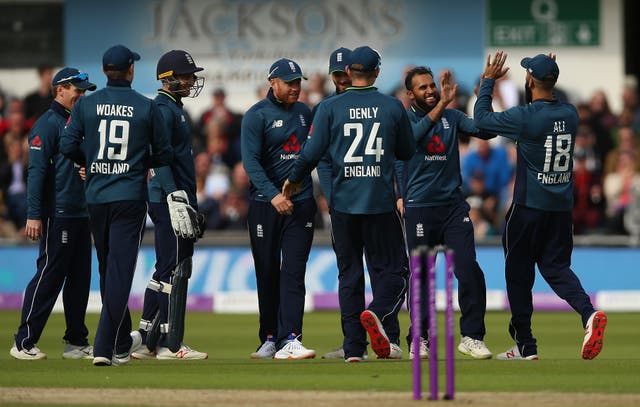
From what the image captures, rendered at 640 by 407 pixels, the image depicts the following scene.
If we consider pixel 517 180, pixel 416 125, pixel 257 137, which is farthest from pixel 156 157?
pixel 517 180

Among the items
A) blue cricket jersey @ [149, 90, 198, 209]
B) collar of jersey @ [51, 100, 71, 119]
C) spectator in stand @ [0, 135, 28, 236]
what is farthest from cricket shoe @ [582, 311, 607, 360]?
spectator in stand @ [0, 135, 28, 236]

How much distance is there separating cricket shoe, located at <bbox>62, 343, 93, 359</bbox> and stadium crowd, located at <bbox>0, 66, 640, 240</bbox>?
8390 mm

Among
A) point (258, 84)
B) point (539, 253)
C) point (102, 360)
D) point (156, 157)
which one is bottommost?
point (102, 360)

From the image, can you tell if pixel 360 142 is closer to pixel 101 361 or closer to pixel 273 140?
pixel 273 140

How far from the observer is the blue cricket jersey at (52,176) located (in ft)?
37.5

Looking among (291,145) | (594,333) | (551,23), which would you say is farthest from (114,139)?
(551,23)

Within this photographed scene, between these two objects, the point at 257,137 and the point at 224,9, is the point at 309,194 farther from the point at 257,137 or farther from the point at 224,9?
the point at 224,9

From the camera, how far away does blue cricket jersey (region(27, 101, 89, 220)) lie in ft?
37.5

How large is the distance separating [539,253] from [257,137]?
8.23ft

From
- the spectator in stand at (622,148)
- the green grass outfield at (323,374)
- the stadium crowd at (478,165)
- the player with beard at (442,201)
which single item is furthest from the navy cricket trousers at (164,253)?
the spectator in stand at (622,148)

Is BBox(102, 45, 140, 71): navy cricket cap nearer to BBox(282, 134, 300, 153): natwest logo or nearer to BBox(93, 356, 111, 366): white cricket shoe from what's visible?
BBox(282, 134, 300, 153): natwest logo

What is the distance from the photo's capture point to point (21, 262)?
1947cm

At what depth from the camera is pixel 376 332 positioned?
1030 centimetres

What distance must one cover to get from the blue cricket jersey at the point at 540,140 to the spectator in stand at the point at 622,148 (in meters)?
10.8
